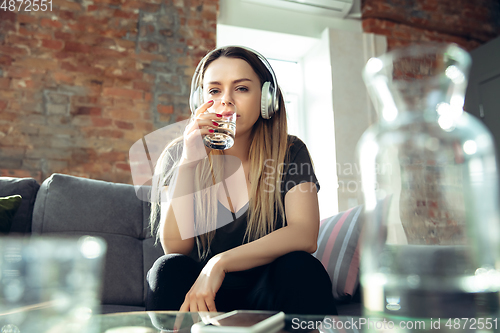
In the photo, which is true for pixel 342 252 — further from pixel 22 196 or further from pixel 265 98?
pixel 22 196

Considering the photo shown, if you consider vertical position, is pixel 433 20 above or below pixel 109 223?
above

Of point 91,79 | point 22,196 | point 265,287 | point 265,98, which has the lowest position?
point 265,287

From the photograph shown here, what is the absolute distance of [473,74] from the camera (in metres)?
3.11

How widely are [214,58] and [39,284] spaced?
93 centimetres

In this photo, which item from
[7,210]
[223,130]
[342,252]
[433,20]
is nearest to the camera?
[223,130]

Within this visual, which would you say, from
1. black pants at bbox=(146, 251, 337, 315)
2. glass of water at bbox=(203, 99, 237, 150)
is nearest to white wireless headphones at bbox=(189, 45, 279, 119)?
glass of water at bbox=(203, 99, 237, 150)

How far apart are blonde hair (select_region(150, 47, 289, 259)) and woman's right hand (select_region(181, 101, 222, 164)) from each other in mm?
73

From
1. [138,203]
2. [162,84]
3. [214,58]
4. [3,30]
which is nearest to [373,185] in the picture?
[214,58]

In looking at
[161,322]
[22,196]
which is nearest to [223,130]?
[161,322]

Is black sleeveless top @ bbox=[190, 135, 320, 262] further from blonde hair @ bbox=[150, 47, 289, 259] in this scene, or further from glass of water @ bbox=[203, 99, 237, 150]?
glass of water @ bbox=[203, 99, 237, 150]

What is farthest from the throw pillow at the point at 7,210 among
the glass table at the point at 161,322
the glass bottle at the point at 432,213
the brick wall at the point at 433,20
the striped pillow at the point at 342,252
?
the brick wall at the point at 433,20

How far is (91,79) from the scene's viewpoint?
2.43 m

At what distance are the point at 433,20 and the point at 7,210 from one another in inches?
138

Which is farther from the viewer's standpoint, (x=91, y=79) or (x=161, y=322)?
(x=91, y=79)
